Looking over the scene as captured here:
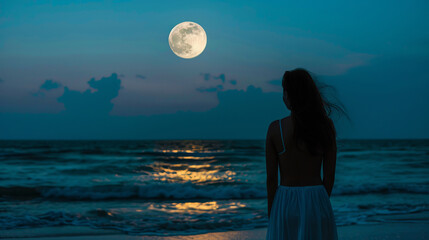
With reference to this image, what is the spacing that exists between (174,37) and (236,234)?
14397mm

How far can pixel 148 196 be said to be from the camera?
1012cm

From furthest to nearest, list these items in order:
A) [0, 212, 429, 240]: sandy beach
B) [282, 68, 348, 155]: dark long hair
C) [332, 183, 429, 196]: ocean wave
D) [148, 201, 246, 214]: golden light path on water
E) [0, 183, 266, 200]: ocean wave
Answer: [332, 183, 429, 196]: ocean wave → [0, 183, 266, 200]: ocean wave → [148, 201, 246, 214]: golden light path on water → [0, 212, 429, 240]: sandy beach → [282, 68, 348, 155]: dark long hair

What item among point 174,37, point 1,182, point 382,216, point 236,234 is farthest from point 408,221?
point 174,37

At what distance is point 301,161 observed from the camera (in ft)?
6.37

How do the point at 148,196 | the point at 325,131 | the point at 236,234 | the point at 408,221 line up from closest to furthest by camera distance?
the point at 325,131 < the point at 236,234 < the point at 408,221 < the point at 148,196

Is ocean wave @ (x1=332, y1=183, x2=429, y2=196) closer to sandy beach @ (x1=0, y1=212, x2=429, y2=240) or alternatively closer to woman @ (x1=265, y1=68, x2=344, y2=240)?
sandy beach @ (x1=0, y1=212, x2=429, y2=240)

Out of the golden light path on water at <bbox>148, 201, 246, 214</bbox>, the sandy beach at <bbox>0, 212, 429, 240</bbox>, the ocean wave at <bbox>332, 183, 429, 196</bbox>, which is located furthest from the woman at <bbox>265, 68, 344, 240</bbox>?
the ocean wave at <bbox>332, 183, 429, 196</bbox>

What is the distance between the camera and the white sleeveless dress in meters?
1.97

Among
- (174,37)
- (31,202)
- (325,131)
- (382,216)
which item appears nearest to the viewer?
(325,131)

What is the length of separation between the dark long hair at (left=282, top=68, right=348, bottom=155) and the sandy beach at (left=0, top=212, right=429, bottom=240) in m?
3.65

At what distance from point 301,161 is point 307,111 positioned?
0.29m

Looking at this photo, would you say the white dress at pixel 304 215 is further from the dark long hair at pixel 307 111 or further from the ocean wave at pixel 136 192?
the ocean wave at pixel 136 192

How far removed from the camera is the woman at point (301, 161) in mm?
1864

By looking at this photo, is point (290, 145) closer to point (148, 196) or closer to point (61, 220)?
point (61, 220)
